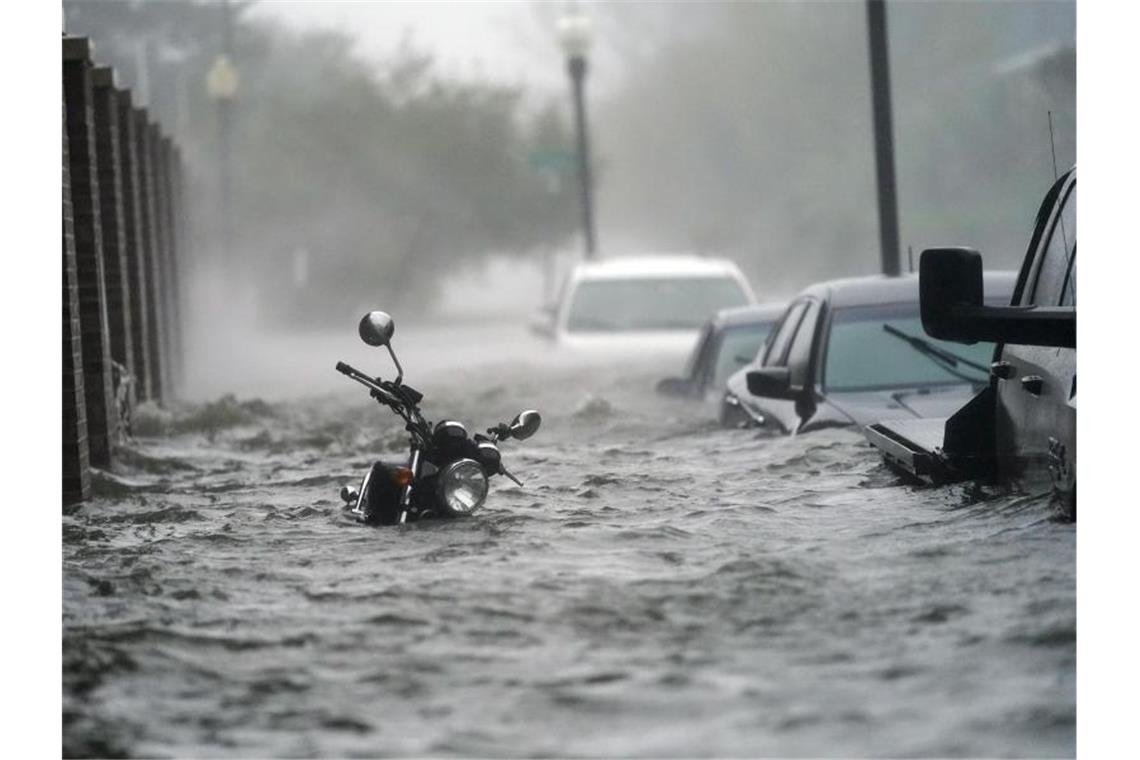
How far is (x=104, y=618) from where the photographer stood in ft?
24.6

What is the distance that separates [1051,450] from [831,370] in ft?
13.0

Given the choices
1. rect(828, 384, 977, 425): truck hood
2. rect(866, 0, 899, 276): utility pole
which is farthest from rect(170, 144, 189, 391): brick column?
rect(828, 384, 977, 425): truck hood

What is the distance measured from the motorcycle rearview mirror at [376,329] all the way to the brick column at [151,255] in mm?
9034

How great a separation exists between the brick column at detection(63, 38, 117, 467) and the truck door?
578 centimetres

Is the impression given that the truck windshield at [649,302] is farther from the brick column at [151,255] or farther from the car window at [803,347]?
the car window at [803,347]

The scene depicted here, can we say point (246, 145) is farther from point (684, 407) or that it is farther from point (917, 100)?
point (684, 407)

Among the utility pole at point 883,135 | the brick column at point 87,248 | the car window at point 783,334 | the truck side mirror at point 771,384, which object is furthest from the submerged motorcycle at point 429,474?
the utility pole at point 883,135

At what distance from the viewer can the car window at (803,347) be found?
37.7ft

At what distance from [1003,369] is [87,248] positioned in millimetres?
6002

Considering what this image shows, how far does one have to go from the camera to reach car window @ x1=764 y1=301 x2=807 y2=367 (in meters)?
12.2

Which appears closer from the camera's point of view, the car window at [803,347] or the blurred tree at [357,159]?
the car window at [803,347]

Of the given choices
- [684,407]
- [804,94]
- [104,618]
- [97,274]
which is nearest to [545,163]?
[684,407]

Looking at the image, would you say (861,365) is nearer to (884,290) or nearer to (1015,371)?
(884,290)

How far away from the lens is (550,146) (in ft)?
136
